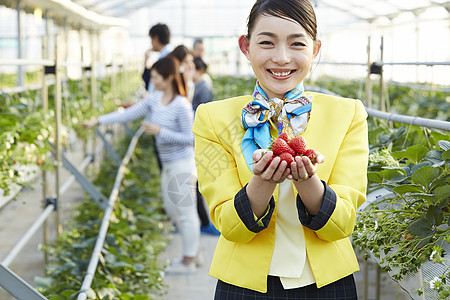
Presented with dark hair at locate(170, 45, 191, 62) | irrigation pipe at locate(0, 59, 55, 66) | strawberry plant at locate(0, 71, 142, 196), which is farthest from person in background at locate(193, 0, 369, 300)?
dark hair at locate(170, 45, 191, 62)

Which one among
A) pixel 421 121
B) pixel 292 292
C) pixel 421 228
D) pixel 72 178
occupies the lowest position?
pixel 72 178

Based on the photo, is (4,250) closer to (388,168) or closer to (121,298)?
(121,298)

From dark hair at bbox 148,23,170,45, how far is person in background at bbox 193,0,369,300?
14.1 feet

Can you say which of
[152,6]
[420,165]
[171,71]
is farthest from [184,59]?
[152,6]

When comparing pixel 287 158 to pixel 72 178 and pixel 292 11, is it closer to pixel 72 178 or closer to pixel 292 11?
pixel 292 11

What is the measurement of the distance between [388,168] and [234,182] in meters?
0.54

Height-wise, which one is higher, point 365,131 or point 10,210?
point 365,131

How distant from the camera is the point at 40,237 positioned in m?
5.05

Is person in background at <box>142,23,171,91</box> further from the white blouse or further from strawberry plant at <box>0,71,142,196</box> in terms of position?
the white blouse

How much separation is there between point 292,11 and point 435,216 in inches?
25.7

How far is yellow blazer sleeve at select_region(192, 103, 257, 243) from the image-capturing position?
4.48 feet

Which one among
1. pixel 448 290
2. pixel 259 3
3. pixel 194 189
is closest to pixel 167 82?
pixel 194 189

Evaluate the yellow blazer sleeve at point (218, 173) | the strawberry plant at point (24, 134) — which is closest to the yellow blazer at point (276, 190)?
the yellow blazer sleeve at point (218, 173)

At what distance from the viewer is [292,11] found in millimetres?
1401
